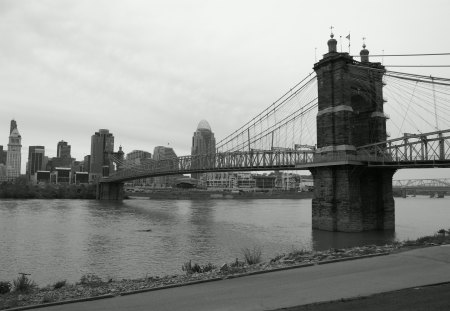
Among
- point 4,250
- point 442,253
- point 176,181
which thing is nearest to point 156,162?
point 4,250

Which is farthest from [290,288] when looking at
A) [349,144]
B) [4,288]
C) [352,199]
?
[349,144]

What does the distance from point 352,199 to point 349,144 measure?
429 cm

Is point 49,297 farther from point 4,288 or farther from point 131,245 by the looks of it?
point 131,245

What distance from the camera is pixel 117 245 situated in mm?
24297

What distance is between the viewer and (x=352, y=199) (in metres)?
30.1

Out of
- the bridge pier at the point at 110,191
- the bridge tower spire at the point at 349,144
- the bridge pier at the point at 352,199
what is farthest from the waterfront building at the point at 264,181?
the bridge pier at the point at 352,199

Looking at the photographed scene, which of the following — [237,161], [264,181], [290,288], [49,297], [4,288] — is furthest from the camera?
[264,181]

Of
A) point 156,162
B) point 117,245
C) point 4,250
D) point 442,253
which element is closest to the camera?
point 442,253

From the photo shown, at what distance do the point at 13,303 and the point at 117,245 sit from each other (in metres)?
16.1

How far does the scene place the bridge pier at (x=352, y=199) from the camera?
30.2 meters

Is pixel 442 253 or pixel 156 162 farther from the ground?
pixel 156 162

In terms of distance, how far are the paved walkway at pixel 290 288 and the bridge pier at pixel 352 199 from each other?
1985 cm

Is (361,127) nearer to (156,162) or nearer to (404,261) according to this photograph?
(404,261)

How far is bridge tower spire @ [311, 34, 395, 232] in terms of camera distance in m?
30.3
